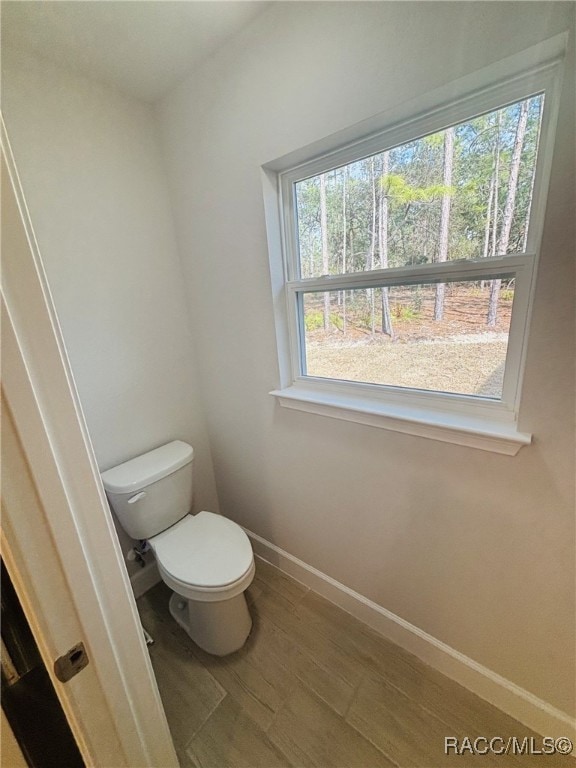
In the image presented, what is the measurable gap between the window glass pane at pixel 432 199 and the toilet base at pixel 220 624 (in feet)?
4.65

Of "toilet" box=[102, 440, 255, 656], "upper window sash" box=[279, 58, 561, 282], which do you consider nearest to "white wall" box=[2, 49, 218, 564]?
"toilet" box=[102, 440, 255, 656]

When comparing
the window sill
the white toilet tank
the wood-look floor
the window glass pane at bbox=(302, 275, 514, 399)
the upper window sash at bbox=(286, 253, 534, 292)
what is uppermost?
the upper window sash at bbox=(286, 253, 534, 292)

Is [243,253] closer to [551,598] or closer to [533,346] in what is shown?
[533,346]

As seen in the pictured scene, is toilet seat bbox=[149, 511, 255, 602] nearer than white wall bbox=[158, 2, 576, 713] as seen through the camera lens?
No

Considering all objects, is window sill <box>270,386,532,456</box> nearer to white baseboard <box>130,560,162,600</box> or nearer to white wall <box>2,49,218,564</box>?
white wall <box>2,49,218,564</box>

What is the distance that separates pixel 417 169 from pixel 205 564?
1613mm

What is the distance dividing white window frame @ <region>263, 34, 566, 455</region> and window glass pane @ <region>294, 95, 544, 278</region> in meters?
0.03

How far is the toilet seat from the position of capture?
118cm

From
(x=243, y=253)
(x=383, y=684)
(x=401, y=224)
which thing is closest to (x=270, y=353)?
(x=243, y=253)

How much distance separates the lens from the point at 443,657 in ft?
3.95

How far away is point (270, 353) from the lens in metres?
1.39

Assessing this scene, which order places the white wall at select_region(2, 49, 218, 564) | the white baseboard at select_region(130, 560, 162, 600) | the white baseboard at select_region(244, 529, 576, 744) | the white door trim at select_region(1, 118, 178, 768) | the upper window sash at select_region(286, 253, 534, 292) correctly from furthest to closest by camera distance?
the white baseboard at select_region(130, 560, 162, 600) < the white wall at select_region(2, 49, 218, 564) < the white baseboard at select_region(244, 529, 576, 744) < the upper window sash at select_region(286, 253, 534, 292) < the white door trim at select_region(1, 118, 178, 768)

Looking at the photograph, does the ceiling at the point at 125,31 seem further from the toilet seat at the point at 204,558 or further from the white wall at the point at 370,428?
the toilet seat at the point at 204,558

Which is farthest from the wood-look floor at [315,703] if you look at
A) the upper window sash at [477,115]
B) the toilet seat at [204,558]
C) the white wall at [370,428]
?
the upper window sash at [477,115]
